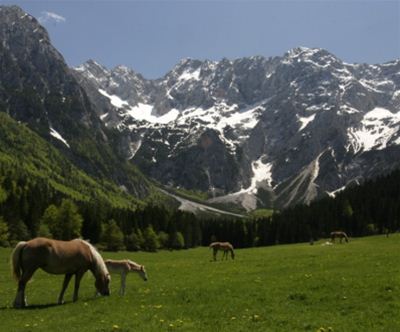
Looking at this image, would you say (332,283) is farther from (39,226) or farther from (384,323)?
(39,226)

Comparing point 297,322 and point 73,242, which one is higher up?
point 73,242

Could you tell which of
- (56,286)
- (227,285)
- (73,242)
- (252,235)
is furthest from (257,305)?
(252,235)

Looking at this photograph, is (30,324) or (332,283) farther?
(332,283)

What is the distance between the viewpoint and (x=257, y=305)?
78.2 feet

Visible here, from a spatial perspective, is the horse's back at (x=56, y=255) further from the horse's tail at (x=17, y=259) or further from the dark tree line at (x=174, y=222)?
the dark tree line at (x=174, y=222)

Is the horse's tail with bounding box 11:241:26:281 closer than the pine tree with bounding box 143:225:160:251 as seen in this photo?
Yes

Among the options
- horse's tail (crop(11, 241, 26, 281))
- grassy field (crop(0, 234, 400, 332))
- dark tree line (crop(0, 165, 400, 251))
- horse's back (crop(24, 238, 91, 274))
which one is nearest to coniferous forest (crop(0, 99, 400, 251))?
dark tree line (crop(0, 165, 400, 251))

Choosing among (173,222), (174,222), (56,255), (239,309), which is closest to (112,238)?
(173,222)

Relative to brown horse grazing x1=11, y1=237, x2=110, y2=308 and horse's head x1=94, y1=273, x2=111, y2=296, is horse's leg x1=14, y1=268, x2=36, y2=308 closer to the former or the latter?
brown horse grazing x1=11, y1=237, x2=110, y2=308

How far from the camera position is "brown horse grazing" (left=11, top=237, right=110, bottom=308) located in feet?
88.2

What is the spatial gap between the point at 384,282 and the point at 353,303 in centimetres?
523

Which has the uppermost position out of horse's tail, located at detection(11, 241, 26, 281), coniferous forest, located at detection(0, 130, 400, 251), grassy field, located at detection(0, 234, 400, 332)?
coniferous forest, located at detection(0, 130, 400, 251)

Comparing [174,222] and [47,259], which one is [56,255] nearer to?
[47,259]

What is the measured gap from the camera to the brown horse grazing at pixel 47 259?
26875 mm
